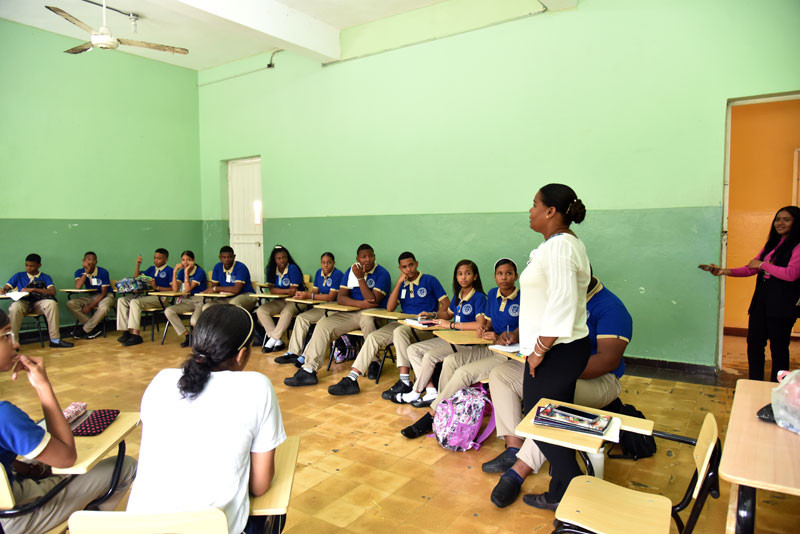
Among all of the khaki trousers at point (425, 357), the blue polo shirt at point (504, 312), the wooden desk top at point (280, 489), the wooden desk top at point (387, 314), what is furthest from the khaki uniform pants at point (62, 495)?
the wooden desk top at point (387, 314)

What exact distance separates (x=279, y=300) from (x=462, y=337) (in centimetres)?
343

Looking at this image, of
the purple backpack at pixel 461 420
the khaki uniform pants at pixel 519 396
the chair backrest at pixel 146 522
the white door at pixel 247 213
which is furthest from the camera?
the white door at pixel 247 213

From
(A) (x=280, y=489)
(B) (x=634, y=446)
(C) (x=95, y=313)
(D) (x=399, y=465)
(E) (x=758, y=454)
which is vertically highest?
(E) (x=758, y=454)

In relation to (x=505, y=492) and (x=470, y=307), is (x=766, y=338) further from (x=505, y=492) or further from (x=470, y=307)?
(x=505, y=492)

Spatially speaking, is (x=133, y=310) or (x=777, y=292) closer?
(x=777, y=292)

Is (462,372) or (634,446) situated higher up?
(462,372)

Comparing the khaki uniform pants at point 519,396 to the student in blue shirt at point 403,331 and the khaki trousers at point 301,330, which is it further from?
the khaki trousers at point 301,330

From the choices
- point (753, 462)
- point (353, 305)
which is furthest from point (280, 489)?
point (353, 305)

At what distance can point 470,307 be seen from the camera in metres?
4.27

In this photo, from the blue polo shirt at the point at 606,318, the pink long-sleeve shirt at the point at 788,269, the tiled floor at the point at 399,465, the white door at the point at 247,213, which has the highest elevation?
the white door at the point at 247,213

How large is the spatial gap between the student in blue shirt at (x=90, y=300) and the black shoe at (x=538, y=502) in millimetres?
6237

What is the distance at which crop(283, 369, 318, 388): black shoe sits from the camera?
4793mm

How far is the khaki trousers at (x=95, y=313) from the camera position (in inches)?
273

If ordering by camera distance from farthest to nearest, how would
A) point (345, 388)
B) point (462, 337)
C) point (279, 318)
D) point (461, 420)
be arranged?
point (279, 318), point (345, 388), point (462, 337), point (461, 420)
